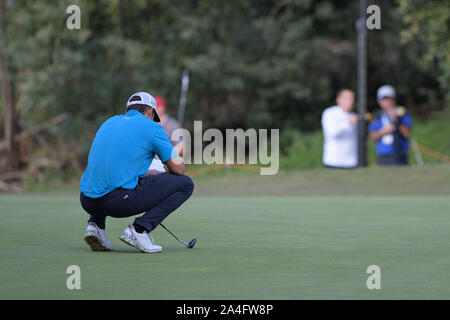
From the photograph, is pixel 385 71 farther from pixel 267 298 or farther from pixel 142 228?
pixel 267 298

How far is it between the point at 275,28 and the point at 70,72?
775cm

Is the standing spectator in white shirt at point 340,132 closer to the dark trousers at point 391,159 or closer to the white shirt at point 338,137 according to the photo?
the white shirt at point 338,137

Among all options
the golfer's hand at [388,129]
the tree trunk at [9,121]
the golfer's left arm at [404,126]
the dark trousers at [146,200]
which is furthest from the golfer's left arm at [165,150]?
the tree trunk at [9,121]

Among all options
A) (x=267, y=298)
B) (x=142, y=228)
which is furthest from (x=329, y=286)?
(x=142, y=228)

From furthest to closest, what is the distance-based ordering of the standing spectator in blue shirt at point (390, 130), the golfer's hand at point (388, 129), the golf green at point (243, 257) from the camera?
the standing spectator in blue shirt at point (390, 130) < the golfer's hand at point (388, 129) < the golf green at point (243, 257)

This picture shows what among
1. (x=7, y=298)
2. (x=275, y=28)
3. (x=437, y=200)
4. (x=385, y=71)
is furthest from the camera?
(x=385, y=71)

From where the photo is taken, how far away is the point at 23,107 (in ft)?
112

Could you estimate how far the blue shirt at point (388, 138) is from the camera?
788 inches

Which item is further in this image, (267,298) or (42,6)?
(42,6)

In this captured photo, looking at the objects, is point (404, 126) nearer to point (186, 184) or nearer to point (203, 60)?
point (186, 184)

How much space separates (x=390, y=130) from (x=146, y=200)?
11234 millimetres

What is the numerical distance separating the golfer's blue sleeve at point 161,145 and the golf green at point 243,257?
0.94 meters

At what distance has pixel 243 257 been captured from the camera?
29.1ft

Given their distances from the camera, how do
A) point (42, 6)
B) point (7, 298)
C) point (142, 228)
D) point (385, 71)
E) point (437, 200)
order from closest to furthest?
point (7, 298)
point (142, 228)
point (437, 200)
point (42, 6)
point (385, 71)
